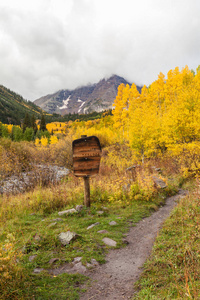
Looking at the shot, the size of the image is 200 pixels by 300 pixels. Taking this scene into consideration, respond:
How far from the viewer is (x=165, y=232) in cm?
417

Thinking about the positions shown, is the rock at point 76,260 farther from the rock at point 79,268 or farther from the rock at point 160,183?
the rock at point 160,183

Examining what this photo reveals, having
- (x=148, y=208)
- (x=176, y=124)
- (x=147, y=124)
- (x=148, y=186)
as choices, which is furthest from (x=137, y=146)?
(x=148, y=208)

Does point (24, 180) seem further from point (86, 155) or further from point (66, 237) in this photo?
point (66, 237)

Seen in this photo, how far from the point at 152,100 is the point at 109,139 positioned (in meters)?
12.0

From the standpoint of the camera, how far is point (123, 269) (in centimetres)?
309

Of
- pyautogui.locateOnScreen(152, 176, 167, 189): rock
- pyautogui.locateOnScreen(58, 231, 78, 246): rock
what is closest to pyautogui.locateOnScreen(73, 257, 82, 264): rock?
pyautogui.locateOnScreen(58, 231, 78, 246): rock

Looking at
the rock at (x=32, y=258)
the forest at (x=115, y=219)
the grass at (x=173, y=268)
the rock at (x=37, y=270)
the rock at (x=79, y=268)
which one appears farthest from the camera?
the rock at (x=32, y=258)

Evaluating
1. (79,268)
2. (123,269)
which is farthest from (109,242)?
(79,268)

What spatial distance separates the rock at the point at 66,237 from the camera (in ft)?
12.4

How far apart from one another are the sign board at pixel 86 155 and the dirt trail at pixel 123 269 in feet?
7.32

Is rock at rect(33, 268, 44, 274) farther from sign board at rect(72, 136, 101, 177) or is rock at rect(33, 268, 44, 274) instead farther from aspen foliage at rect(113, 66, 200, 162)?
aspen foliage at rect(113, 66, 200, 162)

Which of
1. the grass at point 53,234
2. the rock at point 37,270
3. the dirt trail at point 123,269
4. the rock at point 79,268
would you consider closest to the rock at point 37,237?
the grass at point 53,234

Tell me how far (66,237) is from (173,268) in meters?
2.41

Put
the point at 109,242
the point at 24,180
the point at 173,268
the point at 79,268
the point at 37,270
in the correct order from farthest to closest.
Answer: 1. the point at 24,180
2. the point at 109,242
3. the point at 79,268
4. the point at 37,270
5. the point at 173,268
